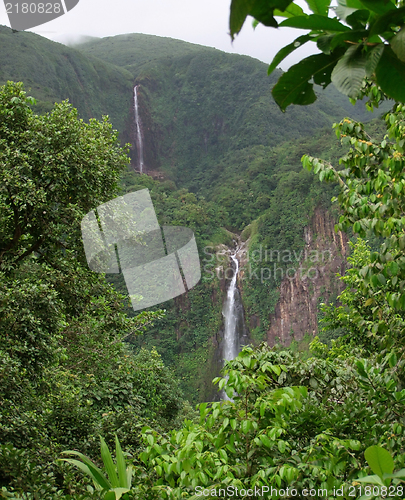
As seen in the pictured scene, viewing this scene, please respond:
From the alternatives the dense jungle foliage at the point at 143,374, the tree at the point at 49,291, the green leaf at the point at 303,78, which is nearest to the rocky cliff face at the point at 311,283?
the dense jungle foliage at the point at 143,374

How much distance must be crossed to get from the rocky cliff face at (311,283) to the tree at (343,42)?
1877 centimetres

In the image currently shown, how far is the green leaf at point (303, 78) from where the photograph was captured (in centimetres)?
37

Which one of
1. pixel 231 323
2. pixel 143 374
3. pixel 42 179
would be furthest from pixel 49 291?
pixel 231 323

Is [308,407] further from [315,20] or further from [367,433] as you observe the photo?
[315,20]

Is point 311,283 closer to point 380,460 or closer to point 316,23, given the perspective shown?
point 380,460

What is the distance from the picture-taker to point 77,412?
13.6 feet

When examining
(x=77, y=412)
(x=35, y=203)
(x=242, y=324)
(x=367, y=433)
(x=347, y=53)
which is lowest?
(x=242, y=324)

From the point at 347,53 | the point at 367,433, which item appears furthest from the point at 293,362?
the point at 347,53

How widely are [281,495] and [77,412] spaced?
3208 millimetres

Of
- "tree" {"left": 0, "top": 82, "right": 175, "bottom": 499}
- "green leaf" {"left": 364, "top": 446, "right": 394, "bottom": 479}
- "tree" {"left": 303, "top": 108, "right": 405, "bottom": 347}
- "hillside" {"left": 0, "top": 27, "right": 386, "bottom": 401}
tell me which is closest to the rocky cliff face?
"hillside" {"left": 0, "top": 27, "right": 386, "bottom": 401}

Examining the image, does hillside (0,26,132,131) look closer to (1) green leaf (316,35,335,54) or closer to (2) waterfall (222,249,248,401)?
(2) waterfall (222,249,248,401)

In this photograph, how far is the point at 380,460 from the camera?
686 millimetres

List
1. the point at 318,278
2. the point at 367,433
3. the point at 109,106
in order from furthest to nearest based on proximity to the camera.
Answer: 1. the point at 109,106
2. the point at 318,278
3. the point at 367,433

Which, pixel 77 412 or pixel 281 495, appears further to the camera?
pixel 77 412
